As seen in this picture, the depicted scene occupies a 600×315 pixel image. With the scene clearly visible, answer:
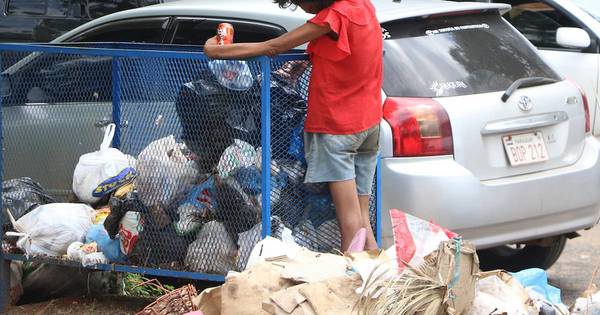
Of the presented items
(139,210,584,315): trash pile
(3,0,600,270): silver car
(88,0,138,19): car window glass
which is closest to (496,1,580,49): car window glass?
(3,0,600,270): silver car

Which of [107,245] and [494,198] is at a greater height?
[107,245]

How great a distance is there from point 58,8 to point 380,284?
6873 mm

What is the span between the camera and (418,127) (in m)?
5.40

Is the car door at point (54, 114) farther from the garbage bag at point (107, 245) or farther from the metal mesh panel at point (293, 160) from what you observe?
the metal mesh panel at point (293, 160)

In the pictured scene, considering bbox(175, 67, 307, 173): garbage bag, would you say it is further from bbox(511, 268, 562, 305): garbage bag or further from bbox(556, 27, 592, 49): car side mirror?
bbox(556, 27, 592, 49): car side mirror

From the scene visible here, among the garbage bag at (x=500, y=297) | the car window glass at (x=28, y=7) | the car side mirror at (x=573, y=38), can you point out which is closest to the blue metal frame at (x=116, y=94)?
the garbage bag at (x=500, y=297)

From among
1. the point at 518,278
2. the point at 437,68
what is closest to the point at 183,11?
the point at 437,68

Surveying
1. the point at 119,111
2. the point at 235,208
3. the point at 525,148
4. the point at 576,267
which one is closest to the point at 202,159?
the point at 235,208

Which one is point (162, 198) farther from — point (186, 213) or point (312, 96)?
point (312, 96)

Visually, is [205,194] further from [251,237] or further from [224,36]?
[224,36]

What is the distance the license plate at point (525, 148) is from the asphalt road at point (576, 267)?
0.88m

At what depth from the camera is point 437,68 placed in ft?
18.7

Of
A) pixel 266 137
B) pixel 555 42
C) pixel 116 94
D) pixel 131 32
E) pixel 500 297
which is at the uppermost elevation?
pixel 131 32

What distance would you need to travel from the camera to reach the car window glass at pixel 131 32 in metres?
6.54
